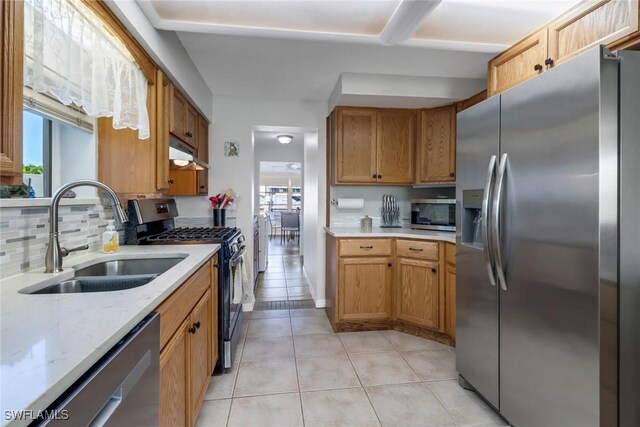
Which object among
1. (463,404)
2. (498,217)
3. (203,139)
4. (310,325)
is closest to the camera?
(498,217)

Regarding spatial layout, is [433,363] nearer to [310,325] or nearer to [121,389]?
[310,325]

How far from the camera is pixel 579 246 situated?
3.70 feet

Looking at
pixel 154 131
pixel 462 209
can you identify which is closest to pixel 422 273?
pixel 462 209

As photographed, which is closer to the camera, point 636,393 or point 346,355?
point 636,393

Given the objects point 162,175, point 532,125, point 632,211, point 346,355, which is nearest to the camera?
point 632,211

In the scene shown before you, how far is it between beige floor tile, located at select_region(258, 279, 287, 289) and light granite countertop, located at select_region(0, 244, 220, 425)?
2933 mm

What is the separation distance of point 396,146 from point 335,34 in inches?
54.9

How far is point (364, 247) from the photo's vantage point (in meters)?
2.66

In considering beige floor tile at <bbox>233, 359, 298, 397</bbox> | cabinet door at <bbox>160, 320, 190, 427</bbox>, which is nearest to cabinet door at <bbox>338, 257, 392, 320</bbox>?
beige floor tile at <bbox>233, 359, 298, 397</bbox>

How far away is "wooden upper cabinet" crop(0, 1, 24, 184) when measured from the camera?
742 millimetres

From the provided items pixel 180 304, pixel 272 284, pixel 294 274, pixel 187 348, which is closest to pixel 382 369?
pixel 187 348

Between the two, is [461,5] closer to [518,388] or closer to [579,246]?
[579,246]

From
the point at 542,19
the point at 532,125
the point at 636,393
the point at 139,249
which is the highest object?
the point at 542,19

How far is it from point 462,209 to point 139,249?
205 centimetres
